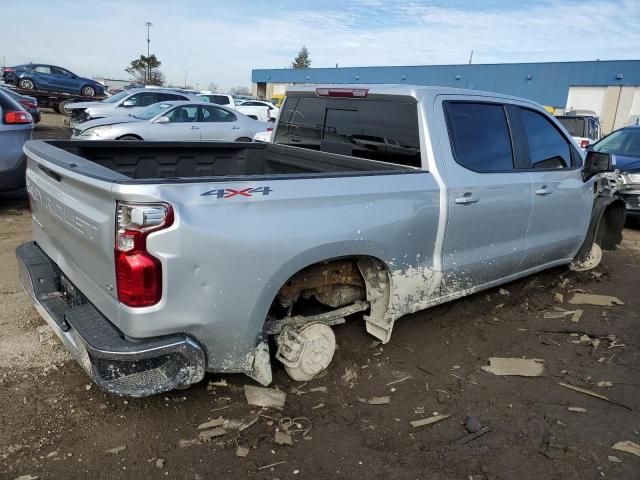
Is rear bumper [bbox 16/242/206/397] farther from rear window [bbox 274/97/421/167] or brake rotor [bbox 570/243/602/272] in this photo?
brake rotor [bbox 570/243/602/272]

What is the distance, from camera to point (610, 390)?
139 inches

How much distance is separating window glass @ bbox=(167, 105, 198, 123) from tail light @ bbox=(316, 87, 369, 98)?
8115 mm

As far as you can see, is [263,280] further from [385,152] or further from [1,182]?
[1,182]

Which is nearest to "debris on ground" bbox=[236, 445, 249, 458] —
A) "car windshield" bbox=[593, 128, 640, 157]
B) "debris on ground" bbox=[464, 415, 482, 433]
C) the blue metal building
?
"debris on ground" bbox=[464, 415, 482, 433]

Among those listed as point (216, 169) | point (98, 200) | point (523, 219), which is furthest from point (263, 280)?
point (523, 219)

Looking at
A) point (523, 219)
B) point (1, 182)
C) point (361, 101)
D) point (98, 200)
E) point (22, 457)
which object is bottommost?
point (22, 457)

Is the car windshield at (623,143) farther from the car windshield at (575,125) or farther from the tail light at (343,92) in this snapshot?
the tail light at (343,92)

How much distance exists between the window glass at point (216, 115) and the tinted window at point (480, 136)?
9320 millimetres

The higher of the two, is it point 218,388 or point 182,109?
point 182,109

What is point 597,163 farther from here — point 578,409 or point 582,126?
point 582,126

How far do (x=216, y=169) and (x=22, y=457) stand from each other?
2779 mm

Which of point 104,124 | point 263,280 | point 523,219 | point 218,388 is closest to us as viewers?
point 263,280

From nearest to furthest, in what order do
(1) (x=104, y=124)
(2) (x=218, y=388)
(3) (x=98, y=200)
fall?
(3) (x=98, y=200)
(2) (x=218, y=388)
(1) (x=104, y=124)

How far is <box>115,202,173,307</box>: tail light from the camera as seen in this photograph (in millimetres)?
2305
